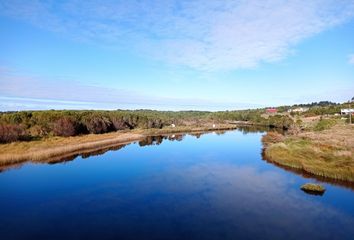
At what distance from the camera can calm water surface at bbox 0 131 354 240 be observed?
1466 centimetres

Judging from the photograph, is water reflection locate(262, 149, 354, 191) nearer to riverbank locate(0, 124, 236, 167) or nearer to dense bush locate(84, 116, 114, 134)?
riverbank locate(0, 124, 236, 167)

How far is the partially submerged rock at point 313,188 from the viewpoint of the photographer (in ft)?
68.1

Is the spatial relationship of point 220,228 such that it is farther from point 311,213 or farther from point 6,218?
point 6,218

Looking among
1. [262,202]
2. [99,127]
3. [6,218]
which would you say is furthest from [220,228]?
Result: [99,127]

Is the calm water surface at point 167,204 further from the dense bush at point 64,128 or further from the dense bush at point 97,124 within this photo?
the dense bush at point 97,124

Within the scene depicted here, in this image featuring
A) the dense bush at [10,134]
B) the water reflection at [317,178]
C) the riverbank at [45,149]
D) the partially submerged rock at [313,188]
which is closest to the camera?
the partially submerged rock at [313,188]

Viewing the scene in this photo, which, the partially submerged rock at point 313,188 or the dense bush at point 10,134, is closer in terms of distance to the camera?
the partially submerged rock at point 313,188

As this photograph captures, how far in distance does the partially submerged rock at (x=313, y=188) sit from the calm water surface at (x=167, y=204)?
478 millimetres

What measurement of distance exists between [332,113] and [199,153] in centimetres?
8009

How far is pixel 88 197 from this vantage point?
802 inches

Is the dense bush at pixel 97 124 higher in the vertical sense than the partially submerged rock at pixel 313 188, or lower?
higher

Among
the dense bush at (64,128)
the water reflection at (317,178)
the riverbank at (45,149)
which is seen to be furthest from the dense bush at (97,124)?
the water reflection at (317,178)

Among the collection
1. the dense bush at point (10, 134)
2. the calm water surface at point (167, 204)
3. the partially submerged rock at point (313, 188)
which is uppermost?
the dense bush at point (10, 134)

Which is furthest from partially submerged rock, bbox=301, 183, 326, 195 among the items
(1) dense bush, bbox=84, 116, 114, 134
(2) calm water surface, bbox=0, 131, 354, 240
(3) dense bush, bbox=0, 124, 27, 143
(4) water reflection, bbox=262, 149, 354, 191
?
(1) dense bush, bbox=84, 116, 114, 134
